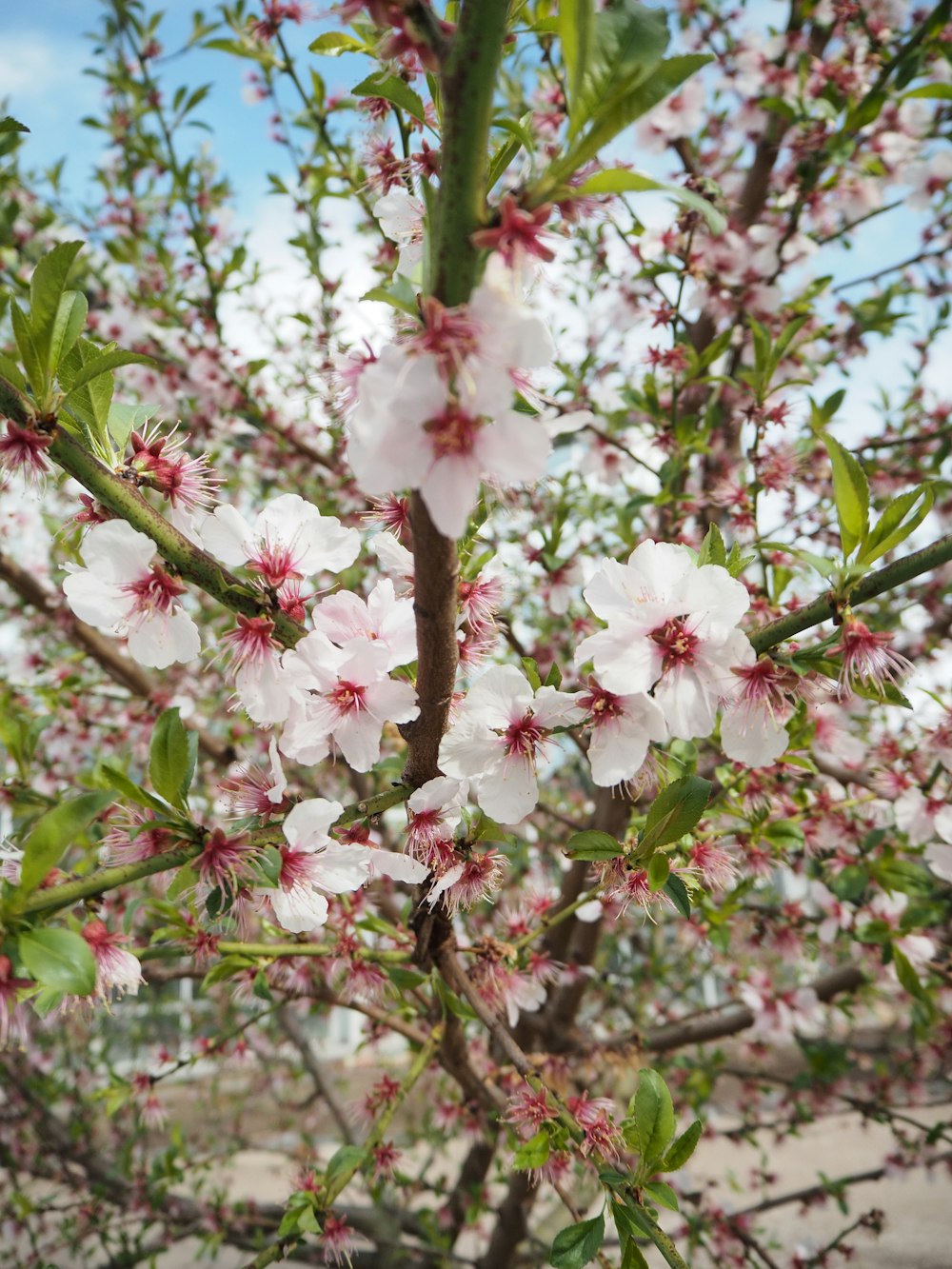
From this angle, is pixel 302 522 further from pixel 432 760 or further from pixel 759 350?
pixel 759 350

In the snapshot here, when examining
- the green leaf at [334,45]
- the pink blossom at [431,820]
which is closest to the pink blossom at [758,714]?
the pink blossom at [431,820]

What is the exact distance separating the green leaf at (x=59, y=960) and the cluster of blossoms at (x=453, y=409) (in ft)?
1.34

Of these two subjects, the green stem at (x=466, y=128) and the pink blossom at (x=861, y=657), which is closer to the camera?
the green stem at (x=466, y=128)

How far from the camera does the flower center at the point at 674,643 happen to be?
0.74 m

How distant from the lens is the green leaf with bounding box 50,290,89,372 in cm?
65

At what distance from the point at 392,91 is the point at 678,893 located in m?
0.73

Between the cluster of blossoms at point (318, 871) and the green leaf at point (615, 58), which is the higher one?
the green leaf at point (615, 58)

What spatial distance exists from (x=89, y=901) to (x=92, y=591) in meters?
0.29

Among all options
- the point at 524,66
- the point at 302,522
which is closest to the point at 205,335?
the point at 524,66

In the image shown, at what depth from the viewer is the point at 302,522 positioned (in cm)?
79

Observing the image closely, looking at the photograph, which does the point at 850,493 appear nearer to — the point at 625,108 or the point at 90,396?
the point at 625,108

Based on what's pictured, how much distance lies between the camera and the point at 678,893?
742mm

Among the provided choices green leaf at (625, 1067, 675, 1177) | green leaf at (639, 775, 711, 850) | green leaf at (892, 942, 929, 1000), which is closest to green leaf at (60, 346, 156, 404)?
green leaf at (639, 775, 711, 850)

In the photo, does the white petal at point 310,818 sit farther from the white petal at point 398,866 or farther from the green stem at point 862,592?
the green stem at point 862,592
